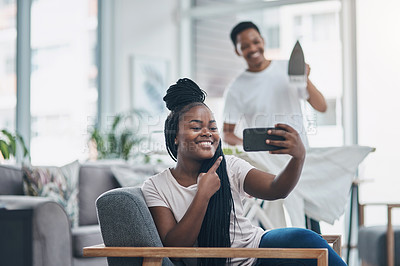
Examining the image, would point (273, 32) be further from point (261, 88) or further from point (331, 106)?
point (261, 88)

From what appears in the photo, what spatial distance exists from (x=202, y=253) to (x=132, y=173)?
7.88 feet

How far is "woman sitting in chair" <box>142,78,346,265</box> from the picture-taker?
1.73 metres

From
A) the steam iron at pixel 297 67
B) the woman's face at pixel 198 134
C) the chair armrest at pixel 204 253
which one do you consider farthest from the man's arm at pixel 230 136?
the chair armrest at pixel 204 253

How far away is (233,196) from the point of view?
6.19 ft

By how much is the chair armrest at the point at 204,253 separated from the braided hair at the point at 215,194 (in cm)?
21

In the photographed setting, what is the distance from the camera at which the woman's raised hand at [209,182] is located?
1.77 m

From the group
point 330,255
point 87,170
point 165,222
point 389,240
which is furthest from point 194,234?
point 87,170

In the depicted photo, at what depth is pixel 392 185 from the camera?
17.3ft

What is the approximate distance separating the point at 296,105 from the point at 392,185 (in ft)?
8.51

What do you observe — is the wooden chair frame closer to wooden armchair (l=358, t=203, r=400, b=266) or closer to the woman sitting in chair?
the woman sitting in chair

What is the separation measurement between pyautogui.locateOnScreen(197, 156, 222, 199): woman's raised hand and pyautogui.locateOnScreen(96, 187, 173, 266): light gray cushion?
7.1 inches

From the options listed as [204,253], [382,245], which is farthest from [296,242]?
[382,245]

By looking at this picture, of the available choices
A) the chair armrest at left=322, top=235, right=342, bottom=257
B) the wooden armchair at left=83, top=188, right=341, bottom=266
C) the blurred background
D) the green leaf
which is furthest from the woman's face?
the blurred background

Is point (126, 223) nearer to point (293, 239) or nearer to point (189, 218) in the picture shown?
point (189, 218)
